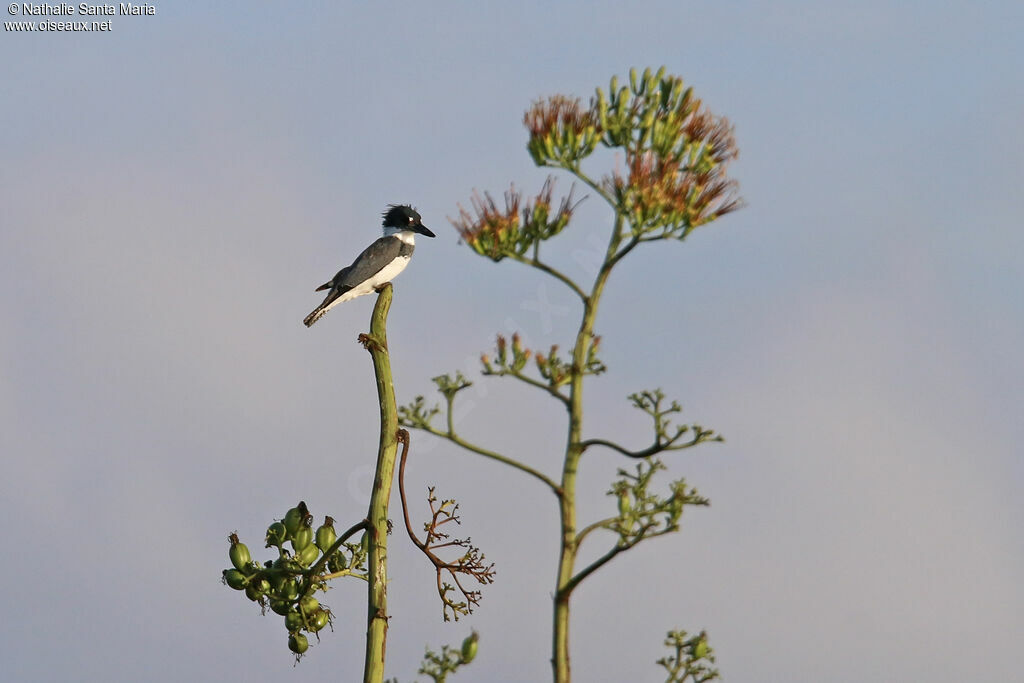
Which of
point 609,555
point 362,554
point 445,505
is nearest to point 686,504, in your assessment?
point 609,555

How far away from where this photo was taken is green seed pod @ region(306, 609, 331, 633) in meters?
7.97

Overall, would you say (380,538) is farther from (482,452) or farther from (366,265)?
(366,265)

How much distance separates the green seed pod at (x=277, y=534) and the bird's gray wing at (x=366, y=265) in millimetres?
8088

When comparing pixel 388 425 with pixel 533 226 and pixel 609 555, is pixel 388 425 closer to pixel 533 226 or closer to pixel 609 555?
pixel 609 555

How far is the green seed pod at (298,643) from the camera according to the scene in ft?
26.1

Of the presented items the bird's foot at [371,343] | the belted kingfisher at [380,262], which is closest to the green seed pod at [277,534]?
the bird's foot at [371,343]

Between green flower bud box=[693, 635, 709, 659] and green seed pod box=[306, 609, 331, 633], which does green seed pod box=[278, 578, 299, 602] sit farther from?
green flower bud box=[693, 635, 709, 659]

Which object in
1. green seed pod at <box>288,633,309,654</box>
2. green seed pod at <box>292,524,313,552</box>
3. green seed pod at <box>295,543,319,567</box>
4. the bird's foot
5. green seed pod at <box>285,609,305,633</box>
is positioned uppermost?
the bird's foot

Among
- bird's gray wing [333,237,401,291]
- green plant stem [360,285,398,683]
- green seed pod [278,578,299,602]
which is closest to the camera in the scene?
green plant stem [360,285,398,683]

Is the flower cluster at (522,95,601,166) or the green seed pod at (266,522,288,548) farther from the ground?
the flower cluster at (522,95,601,166)

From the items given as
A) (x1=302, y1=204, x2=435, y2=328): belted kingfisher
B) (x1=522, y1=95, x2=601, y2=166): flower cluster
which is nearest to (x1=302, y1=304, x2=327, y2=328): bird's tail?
(x1=302, y1=204, x2=435, y2=328): belted kingfisher

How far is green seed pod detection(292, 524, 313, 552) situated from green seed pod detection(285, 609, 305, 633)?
0.42 m

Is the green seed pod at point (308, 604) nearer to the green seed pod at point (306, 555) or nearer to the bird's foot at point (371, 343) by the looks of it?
the green seed pod at point (306, 555)

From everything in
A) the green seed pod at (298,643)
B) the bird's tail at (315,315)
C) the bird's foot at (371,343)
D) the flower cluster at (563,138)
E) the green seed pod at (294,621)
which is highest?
the bird's tail at (315,315)
